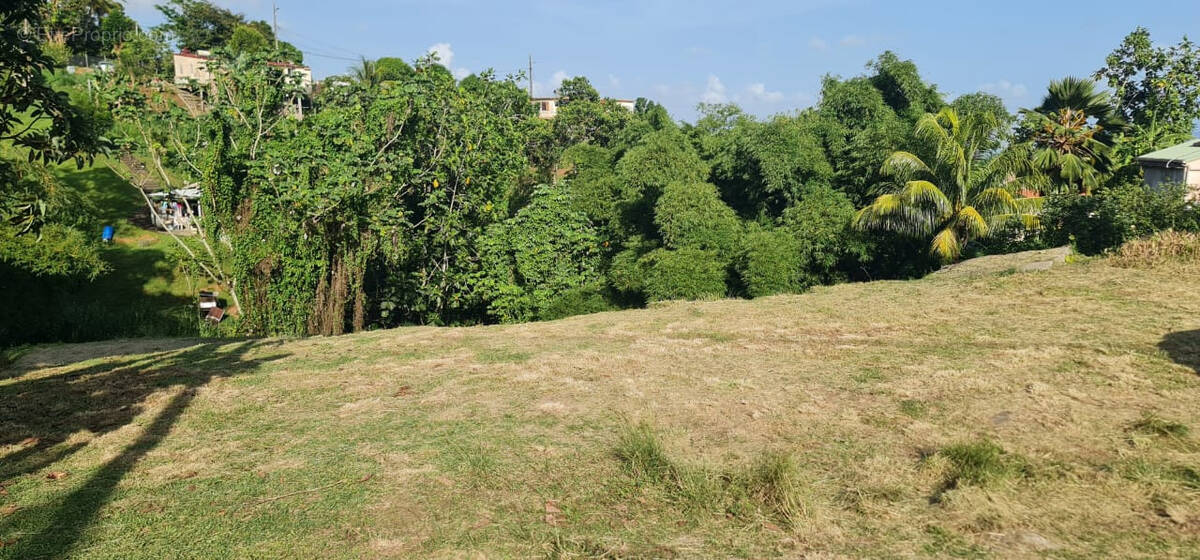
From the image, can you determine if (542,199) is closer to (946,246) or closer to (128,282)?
(946,246)

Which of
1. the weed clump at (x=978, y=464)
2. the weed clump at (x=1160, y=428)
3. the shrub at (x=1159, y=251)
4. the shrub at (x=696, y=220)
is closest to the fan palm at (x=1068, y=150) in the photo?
the shrub at (x=696, y=220)

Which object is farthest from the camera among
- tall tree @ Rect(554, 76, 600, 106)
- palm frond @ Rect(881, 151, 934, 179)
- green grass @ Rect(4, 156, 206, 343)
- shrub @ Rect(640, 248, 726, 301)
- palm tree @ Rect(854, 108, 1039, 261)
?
tall tree @ Rect(554, 76, 600, 106)

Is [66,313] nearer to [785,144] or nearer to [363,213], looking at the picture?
[363,213]

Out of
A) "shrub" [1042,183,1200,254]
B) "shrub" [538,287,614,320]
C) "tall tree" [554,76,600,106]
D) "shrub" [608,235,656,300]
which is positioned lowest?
"shrub" [538,287,614,320]

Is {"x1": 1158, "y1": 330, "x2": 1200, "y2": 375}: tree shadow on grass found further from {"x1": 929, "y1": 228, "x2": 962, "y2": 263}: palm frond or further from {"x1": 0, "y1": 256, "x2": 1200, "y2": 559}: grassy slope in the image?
{"x1": 929, "y1": 228, "x2": 962, "y2": 263}: palm frond

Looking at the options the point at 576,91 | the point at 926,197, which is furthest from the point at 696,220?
the point at 576,91

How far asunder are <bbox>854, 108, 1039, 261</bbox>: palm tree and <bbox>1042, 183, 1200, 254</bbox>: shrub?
1355mm

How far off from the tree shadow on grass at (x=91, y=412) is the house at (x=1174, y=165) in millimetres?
24423

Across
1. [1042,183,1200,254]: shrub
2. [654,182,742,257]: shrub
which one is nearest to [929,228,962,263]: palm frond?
[1042,183,1200,254]: shrub

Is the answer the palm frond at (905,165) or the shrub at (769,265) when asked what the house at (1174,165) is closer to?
the palm frond at (905,165)

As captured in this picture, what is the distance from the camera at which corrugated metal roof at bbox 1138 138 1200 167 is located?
22.2 metres

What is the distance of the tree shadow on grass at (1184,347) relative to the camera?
23.6 ft

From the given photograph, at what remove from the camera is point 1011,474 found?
4699 mm

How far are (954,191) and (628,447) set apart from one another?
1487cm
